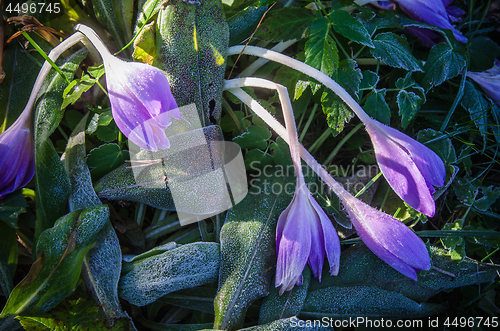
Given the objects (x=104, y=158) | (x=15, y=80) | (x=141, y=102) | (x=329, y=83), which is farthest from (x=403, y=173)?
(x=15, y=80)

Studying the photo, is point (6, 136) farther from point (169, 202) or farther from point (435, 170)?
point (435, 170)

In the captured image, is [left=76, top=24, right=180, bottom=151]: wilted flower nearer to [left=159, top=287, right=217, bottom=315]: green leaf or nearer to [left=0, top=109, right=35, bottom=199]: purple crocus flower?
[left=0, top=109, right=35, bottom=199]: purple crocus flower

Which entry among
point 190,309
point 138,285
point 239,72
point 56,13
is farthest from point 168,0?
point 190,309

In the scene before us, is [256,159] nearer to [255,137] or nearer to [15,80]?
[255,137]

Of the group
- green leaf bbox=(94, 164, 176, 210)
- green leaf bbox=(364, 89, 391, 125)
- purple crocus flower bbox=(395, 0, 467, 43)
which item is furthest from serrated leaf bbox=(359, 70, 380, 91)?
green leaf bbox=(94, 164, 176, 210)

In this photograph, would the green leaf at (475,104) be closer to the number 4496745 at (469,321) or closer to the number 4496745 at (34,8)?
the number 4496745 at (469,321)

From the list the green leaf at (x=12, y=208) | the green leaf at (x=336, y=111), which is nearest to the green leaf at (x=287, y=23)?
the green leaf at (x=336, y=111)
